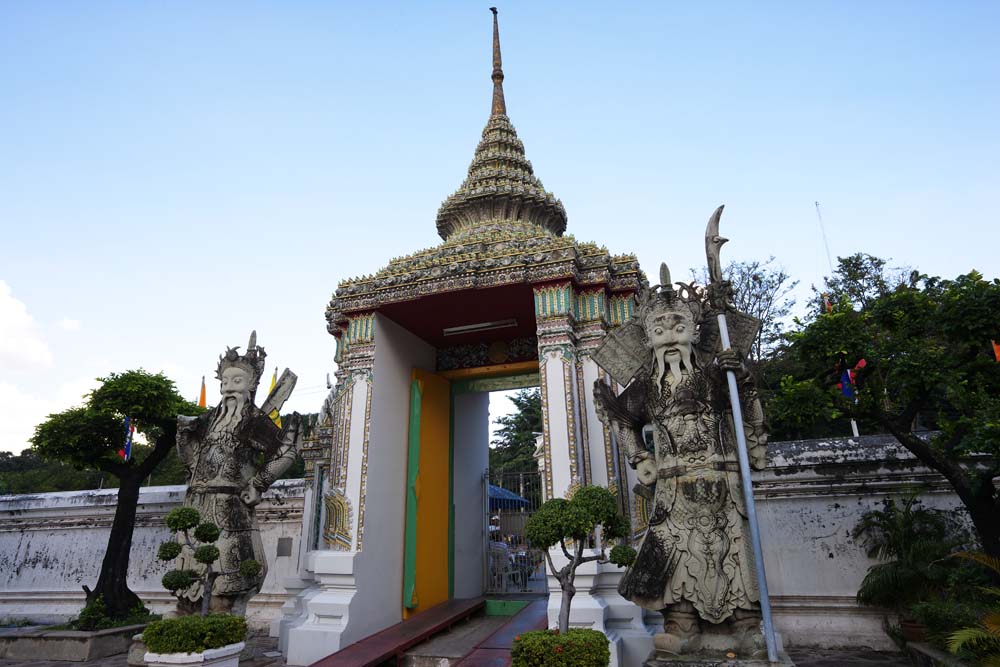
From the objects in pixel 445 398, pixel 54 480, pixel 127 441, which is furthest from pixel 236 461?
pixel 54 480

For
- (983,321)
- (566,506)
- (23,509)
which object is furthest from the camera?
(23,509)

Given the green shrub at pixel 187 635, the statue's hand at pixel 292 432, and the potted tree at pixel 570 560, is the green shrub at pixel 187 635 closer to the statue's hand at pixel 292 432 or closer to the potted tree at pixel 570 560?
the statue's hand at pixel 292 432

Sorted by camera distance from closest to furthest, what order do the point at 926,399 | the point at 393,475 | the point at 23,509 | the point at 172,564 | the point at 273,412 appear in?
the point at 926,399, the point at 273,412, the point at 393,475, the point at 172,564, the point at 23,509

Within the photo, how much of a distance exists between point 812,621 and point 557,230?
7057mm

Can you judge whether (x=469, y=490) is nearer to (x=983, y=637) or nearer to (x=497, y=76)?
(x=983, y=637)

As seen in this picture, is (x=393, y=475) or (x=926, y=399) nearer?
(x=926, y=399)

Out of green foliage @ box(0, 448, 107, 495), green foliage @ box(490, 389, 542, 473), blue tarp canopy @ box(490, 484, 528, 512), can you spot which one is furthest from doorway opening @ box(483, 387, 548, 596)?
green foliage @ box(0, 448, 107, 495)

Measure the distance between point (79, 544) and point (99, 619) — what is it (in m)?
4.06

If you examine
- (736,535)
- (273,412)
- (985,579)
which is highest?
(273,412)

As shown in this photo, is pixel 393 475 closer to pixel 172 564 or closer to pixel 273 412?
pixel 273 412

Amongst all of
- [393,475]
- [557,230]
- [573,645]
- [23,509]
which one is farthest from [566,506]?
[23,509]

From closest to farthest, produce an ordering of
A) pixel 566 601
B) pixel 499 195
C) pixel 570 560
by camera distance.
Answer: pixel 566 601 → pixel 570 560 → pixel 499 195

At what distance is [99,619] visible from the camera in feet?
28.9

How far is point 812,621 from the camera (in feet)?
25.8
